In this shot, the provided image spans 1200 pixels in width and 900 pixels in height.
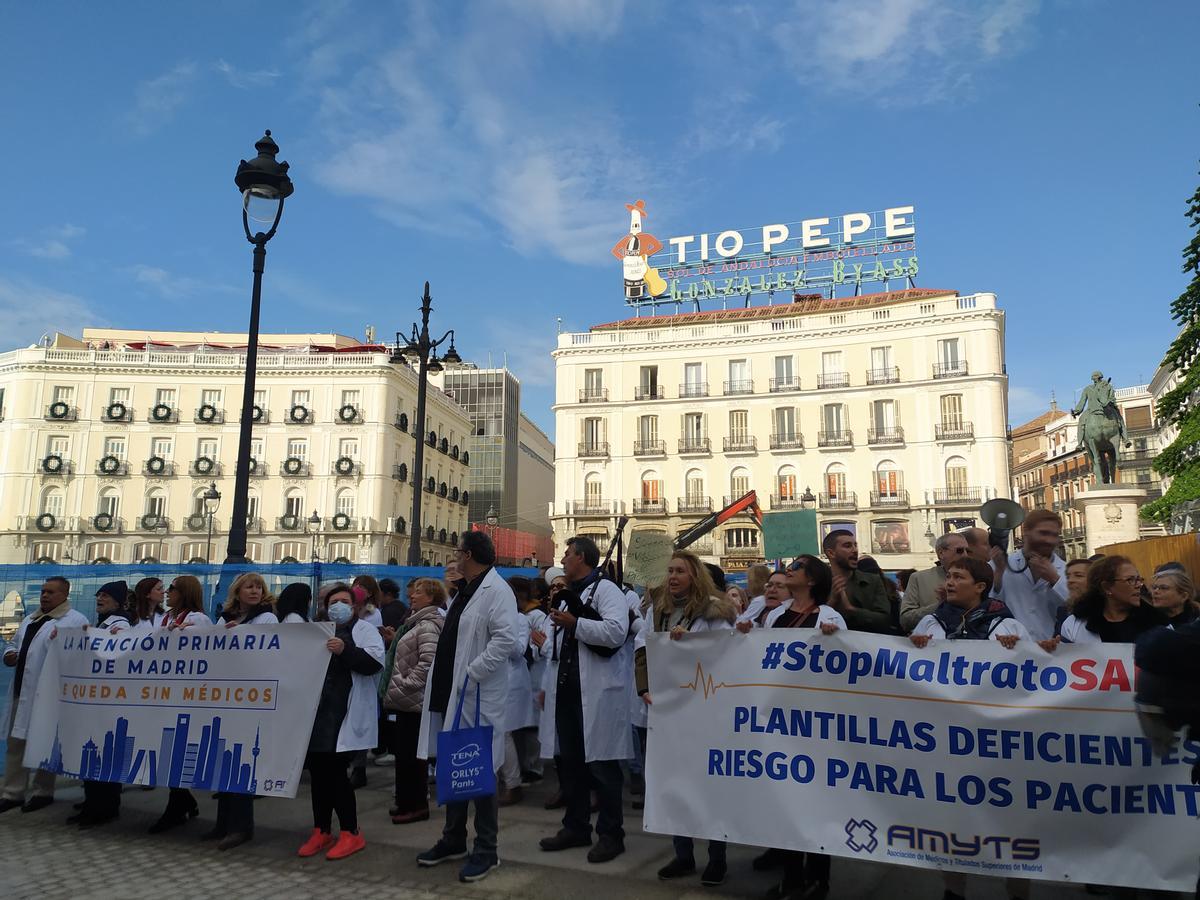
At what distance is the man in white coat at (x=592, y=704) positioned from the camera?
213 inches

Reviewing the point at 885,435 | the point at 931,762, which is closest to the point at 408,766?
the point at 931,762

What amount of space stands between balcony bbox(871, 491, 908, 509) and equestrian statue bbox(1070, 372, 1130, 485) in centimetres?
2529

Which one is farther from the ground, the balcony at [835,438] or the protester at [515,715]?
the balcony at [835,438]

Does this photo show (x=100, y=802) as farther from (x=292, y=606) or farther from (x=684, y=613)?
(x=684, y=613)

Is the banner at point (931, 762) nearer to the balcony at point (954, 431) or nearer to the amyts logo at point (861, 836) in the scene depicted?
the amyts logo at point (861, 836)

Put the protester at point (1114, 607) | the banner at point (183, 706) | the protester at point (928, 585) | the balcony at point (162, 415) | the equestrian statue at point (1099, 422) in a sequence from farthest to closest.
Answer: the balcony at point (162, 415) < the equestrian statue at point (1099, 422) < the protester at point (928, 585) < the banner at point (183, 706) < the protester at point (1114, 607)

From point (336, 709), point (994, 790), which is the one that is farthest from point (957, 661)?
point (336, 709)

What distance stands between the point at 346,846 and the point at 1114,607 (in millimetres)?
5030

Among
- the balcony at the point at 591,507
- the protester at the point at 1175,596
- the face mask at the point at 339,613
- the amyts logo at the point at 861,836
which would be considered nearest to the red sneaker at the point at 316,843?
the face mask at the point at 339,613

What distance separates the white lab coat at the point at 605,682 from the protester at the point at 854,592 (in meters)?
1.41

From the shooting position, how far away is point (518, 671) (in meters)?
7.83

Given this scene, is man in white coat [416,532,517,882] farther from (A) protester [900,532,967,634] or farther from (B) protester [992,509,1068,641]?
(B) protester [992,509,1068,641]

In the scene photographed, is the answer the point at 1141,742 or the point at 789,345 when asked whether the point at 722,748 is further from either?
the point at 789,345

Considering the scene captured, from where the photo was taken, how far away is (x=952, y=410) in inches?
1804
